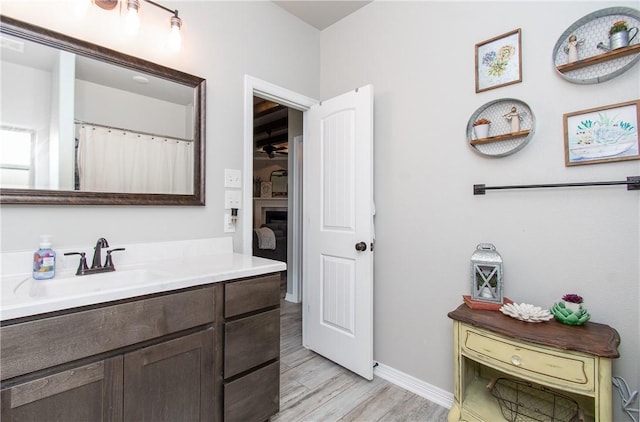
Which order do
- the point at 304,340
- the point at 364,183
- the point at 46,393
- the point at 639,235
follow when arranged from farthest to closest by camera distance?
the point at 304,340 < the point at 364,183 < the point at 639,235 < the point at 46,393

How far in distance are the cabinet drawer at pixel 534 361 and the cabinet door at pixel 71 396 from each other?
1.54 m

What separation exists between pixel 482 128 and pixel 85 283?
2172 millimetres

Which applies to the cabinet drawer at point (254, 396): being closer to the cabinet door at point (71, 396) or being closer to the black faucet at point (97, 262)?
the cabinet door at point (71, 396)

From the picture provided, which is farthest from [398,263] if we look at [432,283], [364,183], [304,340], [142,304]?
[142,304]

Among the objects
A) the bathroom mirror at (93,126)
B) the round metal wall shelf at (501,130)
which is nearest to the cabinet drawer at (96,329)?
the bathroom mirror at (93,126)

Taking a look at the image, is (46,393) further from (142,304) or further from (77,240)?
(77,240)

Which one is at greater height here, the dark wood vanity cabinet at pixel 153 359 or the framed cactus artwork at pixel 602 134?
the framed cactus artwork at pixel 602 134

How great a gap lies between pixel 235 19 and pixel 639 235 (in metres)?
2.57

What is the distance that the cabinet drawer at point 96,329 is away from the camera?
91cm

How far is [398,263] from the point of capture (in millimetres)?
2129

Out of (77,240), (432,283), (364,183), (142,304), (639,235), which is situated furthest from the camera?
(364,183)

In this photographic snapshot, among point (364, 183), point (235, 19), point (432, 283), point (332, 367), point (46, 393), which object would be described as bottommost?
point (332, 367)

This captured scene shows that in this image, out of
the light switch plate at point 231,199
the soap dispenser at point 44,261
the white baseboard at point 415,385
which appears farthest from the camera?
the light switch plate at point 231,199

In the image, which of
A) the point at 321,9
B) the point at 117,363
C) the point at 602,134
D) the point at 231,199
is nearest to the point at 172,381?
the point at 117,363
